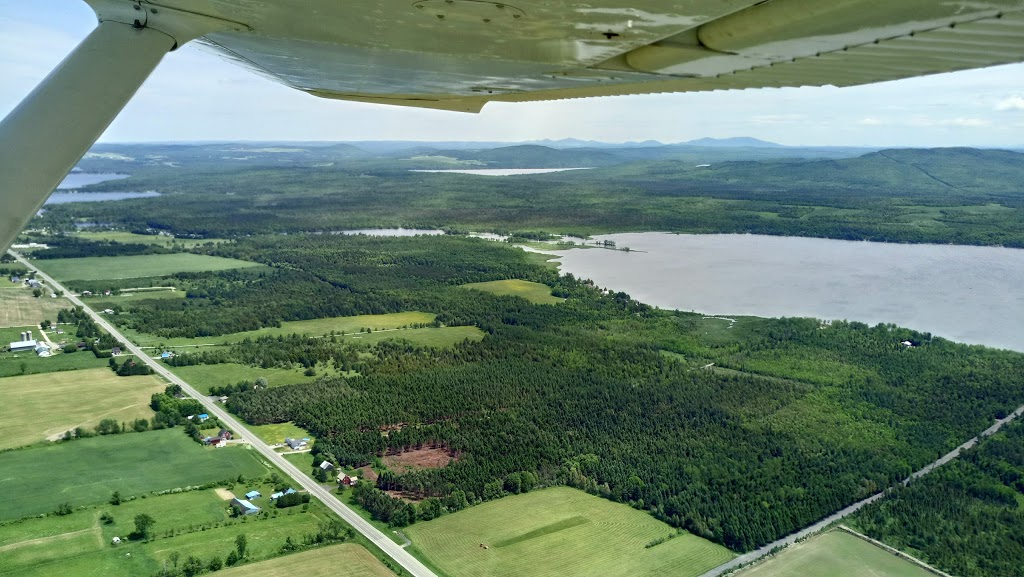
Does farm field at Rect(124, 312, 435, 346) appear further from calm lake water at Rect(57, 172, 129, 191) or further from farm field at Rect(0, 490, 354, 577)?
calm lake water at Rect(57, 172, 129, 191)

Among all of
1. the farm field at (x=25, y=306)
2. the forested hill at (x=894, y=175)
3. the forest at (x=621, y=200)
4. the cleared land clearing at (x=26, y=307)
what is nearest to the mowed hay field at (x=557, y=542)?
the cleared land clearing at (x=26, y=307)

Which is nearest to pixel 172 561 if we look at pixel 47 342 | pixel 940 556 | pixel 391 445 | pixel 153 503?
pixel 153 503

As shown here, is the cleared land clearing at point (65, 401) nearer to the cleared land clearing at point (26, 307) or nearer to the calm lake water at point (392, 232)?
the cleared land clearing at point (26, 307)

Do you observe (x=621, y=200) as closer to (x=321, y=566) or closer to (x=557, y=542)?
(x=557, y=542)

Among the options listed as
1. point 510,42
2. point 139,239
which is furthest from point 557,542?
point 139,239

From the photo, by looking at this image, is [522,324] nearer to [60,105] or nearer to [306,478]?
[306,478]

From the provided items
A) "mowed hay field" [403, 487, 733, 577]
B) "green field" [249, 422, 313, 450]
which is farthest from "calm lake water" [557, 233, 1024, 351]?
"green field" [249, 422, 313, 450]
